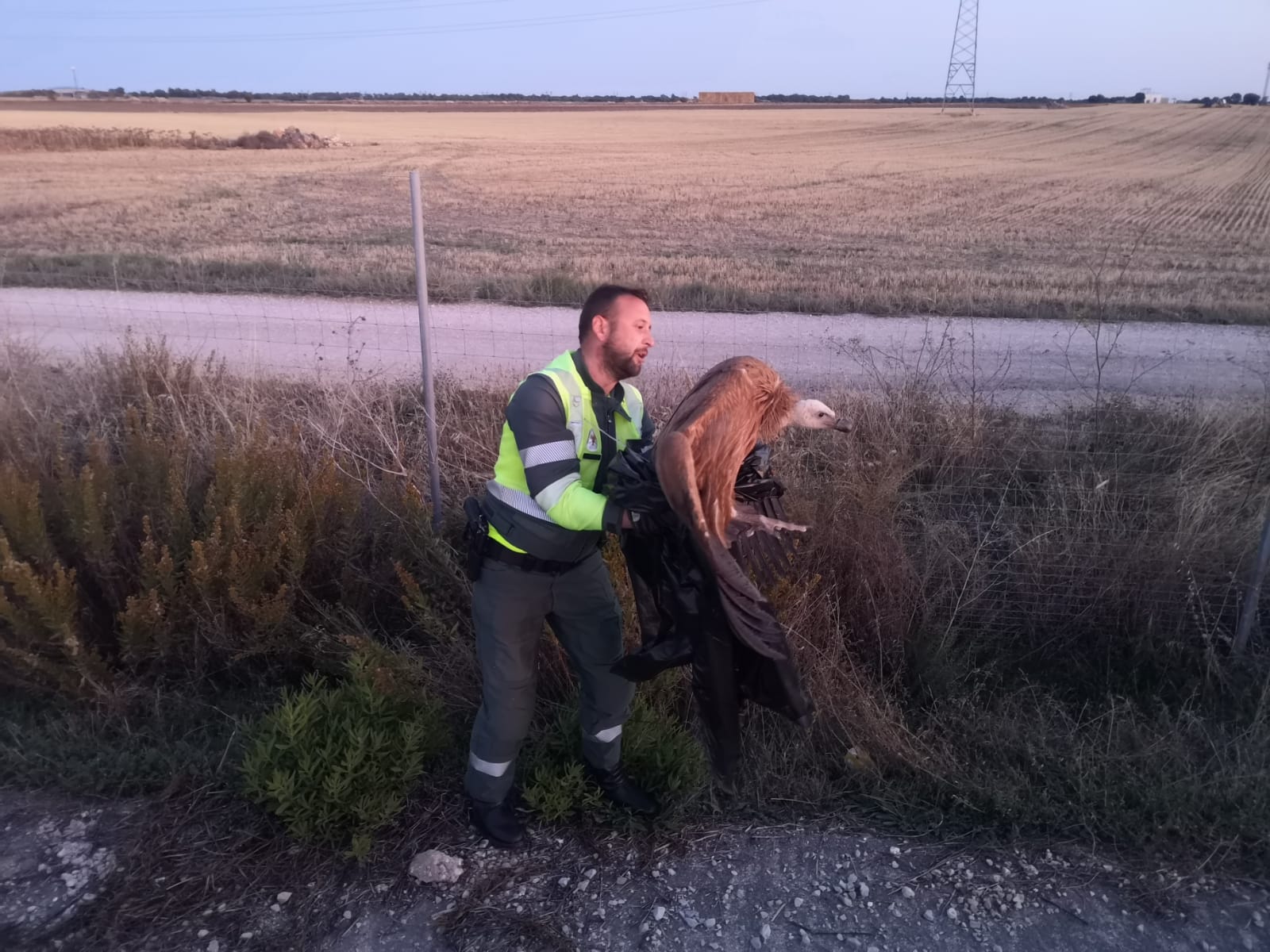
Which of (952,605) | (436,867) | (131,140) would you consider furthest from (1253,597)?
(131,140)

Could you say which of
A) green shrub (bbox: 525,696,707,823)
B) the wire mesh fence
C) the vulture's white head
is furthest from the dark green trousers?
the wire mesh fence

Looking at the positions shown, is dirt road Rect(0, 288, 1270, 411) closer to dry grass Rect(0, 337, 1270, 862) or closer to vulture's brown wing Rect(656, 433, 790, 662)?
dry grass Rect(0, 337, 1270, 862)

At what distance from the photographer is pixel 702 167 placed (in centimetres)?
2978

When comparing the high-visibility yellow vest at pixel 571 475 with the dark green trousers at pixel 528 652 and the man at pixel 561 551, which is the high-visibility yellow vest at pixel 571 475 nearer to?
the man at pixel 561 551

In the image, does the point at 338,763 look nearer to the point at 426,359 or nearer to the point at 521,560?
the point at 521,560

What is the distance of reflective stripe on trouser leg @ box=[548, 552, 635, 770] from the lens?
326 cm

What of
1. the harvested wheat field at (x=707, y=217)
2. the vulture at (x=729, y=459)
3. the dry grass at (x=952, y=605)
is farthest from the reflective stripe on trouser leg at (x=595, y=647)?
the harvested wheat field at (x=707, y=217)

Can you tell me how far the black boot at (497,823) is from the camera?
3.32 m

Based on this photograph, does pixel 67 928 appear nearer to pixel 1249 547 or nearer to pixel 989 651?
pixel 989 651

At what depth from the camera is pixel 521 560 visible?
311 centimetres

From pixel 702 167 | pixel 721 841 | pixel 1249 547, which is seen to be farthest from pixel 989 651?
pixel 702 167

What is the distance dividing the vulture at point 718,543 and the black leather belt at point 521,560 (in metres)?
0.24

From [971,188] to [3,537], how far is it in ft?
82.6

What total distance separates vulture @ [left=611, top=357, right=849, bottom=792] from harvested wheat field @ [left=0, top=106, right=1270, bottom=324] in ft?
13.6
